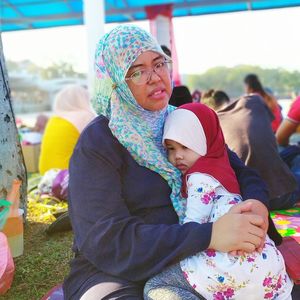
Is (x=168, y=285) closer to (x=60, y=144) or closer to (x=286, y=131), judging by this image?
(x=286, y=131)

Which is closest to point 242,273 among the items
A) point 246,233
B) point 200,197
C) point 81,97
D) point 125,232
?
point 246,233

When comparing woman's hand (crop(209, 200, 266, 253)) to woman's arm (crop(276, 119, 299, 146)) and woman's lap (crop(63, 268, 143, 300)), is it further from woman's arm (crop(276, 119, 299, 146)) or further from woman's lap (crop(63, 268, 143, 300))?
woman's arm (crop(276, 119, 299, 146))

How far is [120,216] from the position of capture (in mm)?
1414

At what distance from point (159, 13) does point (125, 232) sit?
677 centimetres

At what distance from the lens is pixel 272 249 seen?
1.46 meters

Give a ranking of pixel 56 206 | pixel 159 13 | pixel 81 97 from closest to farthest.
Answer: pixel 56 206 → pixel 81 97 → pixel 159 13

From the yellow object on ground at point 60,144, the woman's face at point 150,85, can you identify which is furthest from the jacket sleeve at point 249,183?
the yellow object on ground at point 60,144

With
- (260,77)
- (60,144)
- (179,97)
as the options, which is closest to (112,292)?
(179,97)

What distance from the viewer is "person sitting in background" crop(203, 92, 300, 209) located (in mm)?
3066

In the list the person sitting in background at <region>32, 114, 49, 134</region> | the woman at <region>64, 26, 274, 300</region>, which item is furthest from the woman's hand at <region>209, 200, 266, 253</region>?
the person sitting in background at <region>32, 114, 49, 134</region>

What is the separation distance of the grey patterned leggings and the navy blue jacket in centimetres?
4

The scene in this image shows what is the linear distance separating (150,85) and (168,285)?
72 centimetres

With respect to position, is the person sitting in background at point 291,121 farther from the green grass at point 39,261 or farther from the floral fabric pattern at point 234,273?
the floral fabric pattern at point 234,273

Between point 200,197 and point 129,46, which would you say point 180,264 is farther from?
point 129,46
